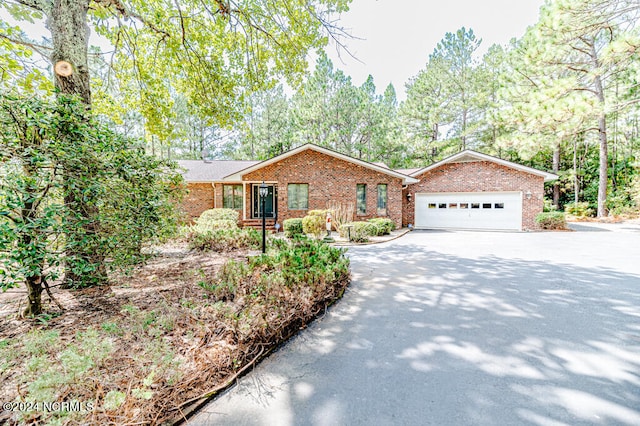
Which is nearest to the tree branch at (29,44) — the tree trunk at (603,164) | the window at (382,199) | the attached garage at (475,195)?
the window at (382,199)

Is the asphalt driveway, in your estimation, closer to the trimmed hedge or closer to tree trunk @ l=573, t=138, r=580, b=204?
the trimmed hedge

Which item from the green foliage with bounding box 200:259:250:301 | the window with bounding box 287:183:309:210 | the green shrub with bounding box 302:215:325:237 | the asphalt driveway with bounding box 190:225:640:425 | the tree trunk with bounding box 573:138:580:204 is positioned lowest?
the asphalt driveway with bounding box 190:225:640:425

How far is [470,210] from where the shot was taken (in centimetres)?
1543

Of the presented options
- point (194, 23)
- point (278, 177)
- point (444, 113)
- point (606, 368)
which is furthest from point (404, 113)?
point (606, 368)

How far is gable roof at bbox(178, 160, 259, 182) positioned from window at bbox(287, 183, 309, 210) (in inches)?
171

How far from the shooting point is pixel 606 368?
263cm

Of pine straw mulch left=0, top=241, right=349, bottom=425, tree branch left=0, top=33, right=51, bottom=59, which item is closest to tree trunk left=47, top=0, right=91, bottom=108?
tree branch left=0, top=33, right=51, bottom=59

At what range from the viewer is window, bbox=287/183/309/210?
48.2ft

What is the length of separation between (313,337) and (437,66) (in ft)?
88.1

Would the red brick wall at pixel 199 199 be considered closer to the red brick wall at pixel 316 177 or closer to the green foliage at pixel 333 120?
the red brick wall at pixel 316 177

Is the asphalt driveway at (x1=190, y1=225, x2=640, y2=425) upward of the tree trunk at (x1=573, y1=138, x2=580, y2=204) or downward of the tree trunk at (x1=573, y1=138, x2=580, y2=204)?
downward

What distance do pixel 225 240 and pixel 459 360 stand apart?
6.90 meters

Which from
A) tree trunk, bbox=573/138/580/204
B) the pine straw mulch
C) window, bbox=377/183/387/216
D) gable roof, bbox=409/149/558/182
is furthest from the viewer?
tree trunk, bbox=573/138/580/204

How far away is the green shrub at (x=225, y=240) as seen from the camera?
26.3 ft
